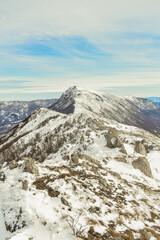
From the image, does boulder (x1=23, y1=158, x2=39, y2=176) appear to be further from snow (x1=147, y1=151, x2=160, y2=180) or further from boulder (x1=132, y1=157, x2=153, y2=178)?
snow (x1=147, y1=151, x2=160, y2=180)

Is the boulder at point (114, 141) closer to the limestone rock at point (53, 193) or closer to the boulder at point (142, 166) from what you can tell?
the boulder at point (142, 166)

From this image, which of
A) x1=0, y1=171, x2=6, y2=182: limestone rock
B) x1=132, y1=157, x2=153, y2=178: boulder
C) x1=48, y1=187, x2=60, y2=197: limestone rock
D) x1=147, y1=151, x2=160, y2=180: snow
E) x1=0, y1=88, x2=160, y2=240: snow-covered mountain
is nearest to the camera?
x1=0, y1=88, x2=160, y2=240: snow-covered mountain

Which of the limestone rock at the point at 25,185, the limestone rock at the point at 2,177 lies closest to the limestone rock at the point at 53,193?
the limestone rock at the point at 25,185

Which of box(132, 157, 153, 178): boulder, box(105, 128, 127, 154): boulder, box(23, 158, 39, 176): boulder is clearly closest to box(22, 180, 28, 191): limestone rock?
box(23, 158, 39, 176): boulder

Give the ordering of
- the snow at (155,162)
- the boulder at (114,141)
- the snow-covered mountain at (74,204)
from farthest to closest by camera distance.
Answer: the snow at (155,162) → the boulder at (114,141) → the snow-covered mountain at (74,204)

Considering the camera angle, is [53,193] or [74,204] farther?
Answer: [53,193]

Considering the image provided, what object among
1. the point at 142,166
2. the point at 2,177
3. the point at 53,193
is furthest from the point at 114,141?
the point at 2,177

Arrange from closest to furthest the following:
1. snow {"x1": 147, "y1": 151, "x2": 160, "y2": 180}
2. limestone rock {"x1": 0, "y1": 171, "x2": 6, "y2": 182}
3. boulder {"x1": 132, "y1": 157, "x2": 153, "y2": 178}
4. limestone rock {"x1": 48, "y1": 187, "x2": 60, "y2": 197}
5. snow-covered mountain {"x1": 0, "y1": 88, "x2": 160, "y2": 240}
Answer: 1. snow-covered mountain {"x1": 0, "y1": 88, "x2": 160, "y2": 240}
2. limestone rock {"x1": 48, "y1": 187, "x2": 60, "y2": 197}
3. limestone rock {"x1": 0, "y1": 171, "x2": 6, "y2": 182}
4. boulder {"x1": 132, "y1": 157, "x2": 153, "y2": 178}
5. snow {"x1": 147, "y1": 151, "x2": 160, "y2": 180}

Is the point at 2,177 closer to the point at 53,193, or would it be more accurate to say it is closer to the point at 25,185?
the point at 25,185

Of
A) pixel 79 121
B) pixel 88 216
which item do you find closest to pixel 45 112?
pixel 79 121

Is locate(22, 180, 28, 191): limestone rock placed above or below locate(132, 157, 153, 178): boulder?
above

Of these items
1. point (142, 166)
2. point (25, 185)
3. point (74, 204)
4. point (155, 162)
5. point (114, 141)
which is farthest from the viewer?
point (155, 162)

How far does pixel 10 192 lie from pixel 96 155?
25.7m

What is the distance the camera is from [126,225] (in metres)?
17.5
